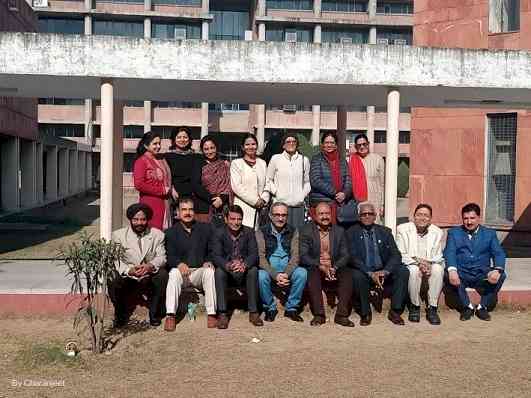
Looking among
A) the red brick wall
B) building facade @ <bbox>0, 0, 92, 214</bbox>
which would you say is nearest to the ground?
building facade @ <bbox>0, 0, 92, 214</bbox>

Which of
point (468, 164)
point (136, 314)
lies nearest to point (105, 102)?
point (136, 314)

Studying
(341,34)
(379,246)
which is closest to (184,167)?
(379,246)

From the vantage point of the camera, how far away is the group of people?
6.26 m

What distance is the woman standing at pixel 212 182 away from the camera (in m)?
7.16

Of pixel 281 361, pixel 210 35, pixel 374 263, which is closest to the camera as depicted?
pixel 281 361

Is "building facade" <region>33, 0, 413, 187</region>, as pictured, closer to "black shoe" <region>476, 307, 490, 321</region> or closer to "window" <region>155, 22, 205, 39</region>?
"window" <region>155, 22, 205, 39</region>

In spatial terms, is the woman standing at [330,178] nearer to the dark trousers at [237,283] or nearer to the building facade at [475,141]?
the dark trousers at [237,283]

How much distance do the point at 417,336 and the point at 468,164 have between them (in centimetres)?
781

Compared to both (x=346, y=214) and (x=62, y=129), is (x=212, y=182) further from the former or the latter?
(x=62, y=129)

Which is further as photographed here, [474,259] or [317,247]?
[474,259]

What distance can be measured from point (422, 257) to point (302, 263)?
4.32 ft

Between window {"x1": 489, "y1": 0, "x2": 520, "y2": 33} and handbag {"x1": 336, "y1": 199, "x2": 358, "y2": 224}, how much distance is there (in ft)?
24.5

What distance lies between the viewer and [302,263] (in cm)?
646

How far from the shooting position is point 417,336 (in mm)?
6066
